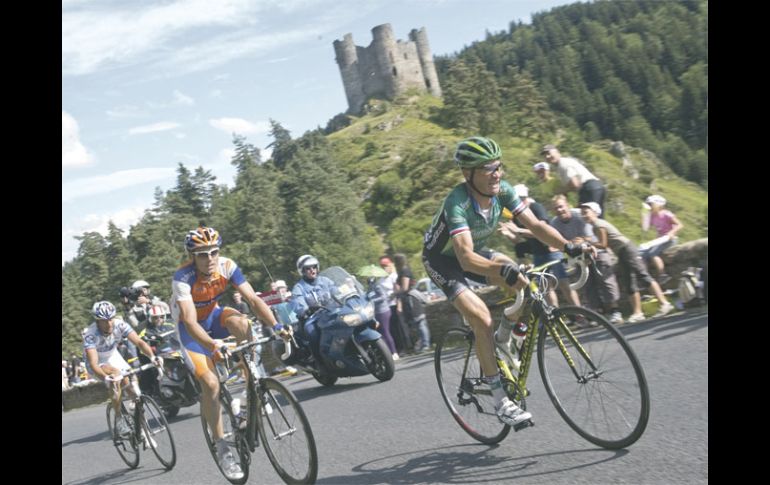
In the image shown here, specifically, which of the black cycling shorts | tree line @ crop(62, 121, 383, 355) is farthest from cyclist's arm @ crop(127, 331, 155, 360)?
tree line @ crop(62, 121, 383, 355)

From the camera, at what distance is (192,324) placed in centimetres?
647

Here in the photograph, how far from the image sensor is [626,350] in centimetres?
499

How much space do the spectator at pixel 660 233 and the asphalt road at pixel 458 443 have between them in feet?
3.38

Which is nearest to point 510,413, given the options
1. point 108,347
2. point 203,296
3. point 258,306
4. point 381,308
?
point 258,306

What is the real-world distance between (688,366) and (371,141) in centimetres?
12199

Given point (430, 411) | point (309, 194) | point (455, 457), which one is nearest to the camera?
point (455, 457)

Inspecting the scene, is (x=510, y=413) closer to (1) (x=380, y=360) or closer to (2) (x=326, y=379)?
(1) (x=380, y=360)

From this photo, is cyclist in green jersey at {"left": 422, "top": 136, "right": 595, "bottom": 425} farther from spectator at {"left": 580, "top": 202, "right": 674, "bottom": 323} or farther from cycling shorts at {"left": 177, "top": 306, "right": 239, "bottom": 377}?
spectator at {"left": 580, "top": 202, "right": 674, "bottom": 323}

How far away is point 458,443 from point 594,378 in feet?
5.09

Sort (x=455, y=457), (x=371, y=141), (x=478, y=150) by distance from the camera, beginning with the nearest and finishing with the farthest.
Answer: (x=478, y=150) → (x=455, y=457) → (x=371, y=141)

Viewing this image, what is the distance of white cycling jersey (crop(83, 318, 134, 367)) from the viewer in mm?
9695
